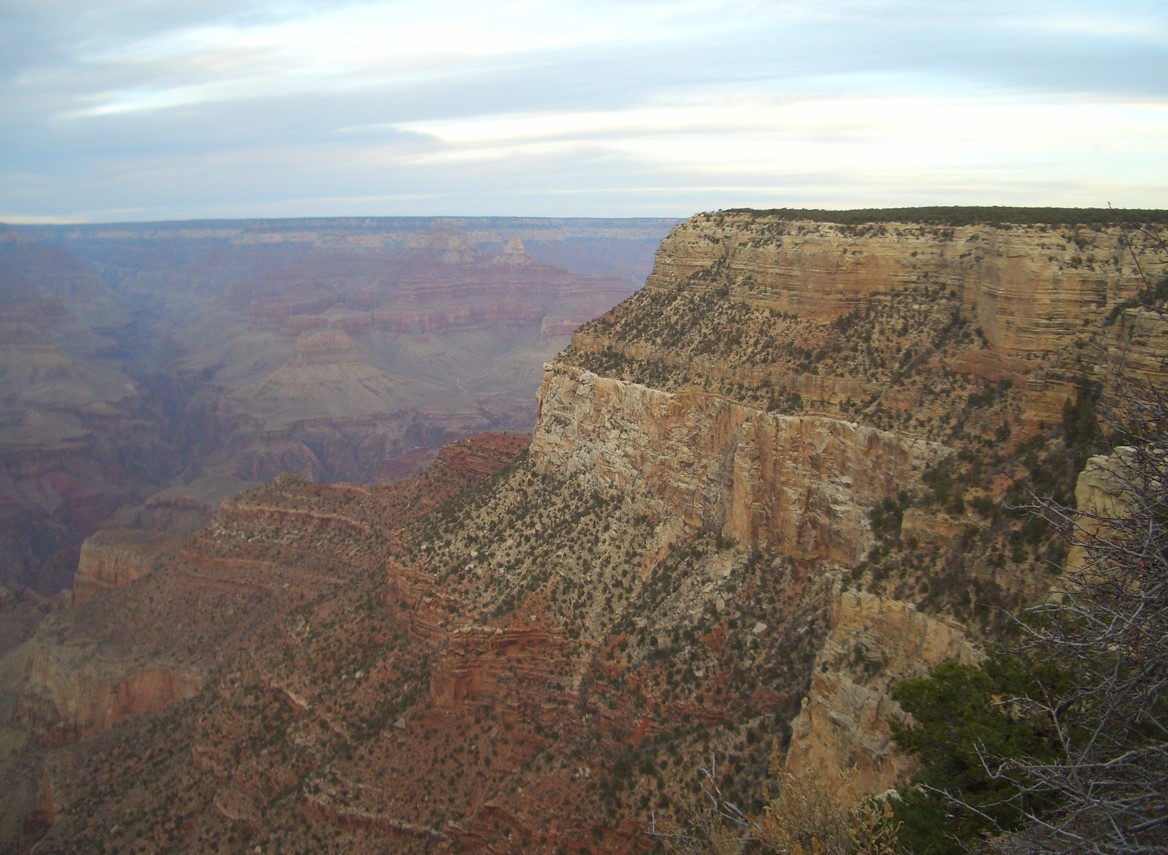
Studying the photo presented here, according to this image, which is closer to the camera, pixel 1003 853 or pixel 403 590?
pixel 1003 853

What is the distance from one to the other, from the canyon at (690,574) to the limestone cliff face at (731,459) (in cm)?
11

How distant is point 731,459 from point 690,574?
475 cm

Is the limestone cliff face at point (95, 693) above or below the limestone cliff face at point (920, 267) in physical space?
below

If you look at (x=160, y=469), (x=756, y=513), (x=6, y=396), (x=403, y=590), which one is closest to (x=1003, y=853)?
(x=756, y=513)

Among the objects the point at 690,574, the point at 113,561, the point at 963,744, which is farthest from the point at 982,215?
the point at 113,561

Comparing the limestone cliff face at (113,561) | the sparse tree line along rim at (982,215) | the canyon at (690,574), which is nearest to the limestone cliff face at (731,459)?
the canyon at (690,574)

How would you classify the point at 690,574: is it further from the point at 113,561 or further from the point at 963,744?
the point at 113,561

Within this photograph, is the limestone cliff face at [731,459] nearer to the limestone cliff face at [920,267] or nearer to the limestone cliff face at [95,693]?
the limestone cliff face at [920,267]

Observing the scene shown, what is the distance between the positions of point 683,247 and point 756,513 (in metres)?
17.1

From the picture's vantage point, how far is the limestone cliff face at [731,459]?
104 feet

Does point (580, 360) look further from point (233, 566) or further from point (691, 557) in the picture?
point (233, 566)

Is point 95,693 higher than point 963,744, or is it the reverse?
point 963,744

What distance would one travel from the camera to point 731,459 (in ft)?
121

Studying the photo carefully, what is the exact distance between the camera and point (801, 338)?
37.4 m
